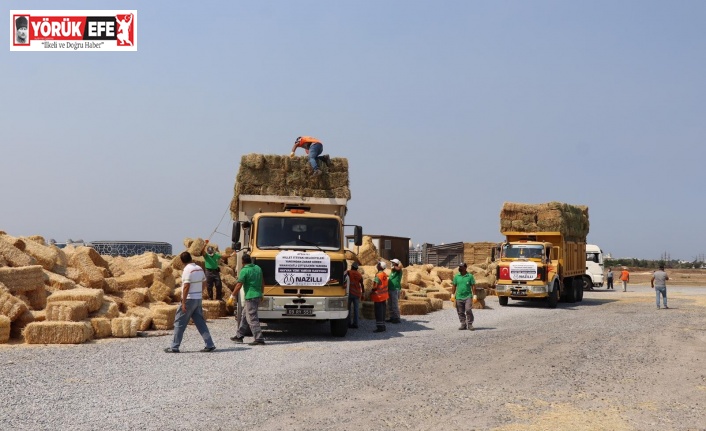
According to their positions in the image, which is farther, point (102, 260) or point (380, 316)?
point (102, 260)

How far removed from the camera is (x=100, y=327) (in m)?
14.2

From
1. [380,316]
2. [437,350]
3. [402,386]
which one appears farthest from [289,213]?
[402,386]

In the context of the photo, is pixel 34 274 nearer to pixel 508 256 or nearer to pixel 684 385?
pixel 684 385

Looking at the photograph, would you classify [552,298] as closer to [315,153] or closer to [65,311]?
[315,153]

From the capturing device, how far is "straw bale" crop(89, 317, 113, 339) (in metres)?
14.1

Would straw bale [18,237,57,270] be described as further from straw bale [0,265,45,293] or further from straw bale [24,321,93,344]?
straw bale [24,321,93,344]

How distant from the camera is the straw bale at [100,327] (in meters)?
14.1

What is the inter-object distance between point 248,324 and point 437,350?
3909mm

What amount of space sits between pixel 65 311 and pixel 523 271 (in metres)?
16.7

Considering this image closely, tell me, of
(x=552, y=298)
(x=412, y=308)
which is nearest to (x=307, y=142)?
(x=412, y=308)

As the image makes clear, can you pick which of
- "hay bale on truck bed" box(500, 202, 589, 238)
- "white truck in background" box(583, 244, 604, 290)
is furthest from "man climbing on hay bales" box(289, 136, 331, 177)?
"white truck in background" box(583, 244, 604, 290)

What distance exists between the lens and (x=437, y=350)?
512 inches

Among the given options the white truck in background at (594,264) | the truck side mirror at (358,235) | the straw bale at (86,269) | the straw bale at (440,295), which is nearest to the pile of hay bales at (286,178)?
the truck side mirror at (358,235)

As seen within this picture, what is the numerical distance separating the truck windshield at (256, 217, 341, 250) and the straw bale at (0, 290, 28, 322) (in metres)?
4.88
